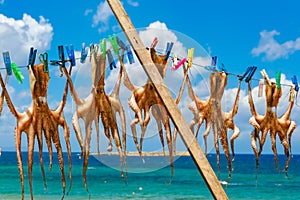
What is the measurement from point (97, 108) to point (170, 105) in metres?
1.52

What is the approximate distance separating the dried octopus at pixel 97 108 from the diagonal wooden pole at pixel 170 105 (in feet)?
4.14

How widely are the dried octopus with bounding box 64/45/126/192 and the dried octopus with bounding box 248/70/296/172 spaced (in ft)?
5.34

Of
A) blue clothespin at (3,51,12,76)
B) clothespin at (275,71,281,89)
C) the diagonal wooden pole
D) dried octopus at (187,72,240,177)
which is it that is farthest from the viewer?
clothespin at (275,71,281,89)

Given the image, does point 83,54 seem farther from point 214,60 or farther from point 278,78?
point 278,78

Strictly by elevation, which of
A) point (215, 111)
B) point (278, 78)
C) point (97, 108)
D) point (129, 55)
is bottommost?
point (97, 108)

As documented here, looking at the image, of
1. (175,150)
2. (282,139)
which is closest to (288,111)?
(282,139)

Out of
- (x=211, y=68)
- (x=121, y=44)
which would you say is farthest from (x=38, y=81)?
(x=211, y=68)

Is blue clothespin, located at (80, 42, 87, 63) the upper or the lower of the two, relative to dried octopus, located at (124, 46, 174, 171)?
upper

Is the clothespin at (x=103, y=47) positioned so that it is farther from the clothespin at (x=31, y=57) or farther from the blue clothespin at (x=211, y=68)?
the blue clothespin at (x=211, y=68)

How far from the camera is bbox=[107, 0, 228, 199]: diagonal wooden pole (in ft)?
13.4

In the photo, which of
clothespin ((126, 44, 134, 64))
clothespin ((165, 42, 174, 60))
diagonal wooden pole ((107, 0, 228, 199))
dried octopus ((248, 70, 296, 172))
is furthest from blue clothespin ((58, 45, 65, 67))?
dried octopus ((248, 70, 296, 172))

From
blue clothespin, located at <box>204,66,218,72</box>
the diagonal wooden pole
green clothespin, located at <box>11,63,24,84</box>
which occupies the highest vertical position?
blue clothespin, located at <box>204,66,218,72</box>

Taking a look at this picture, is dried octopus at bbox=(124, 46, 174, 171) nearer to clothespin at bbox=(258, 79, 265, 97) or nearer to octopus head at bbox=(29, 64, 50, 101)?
octopus head at bbox=(29, 64, 50, 101)

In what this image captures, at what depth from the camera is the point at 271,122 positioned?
684 cm
